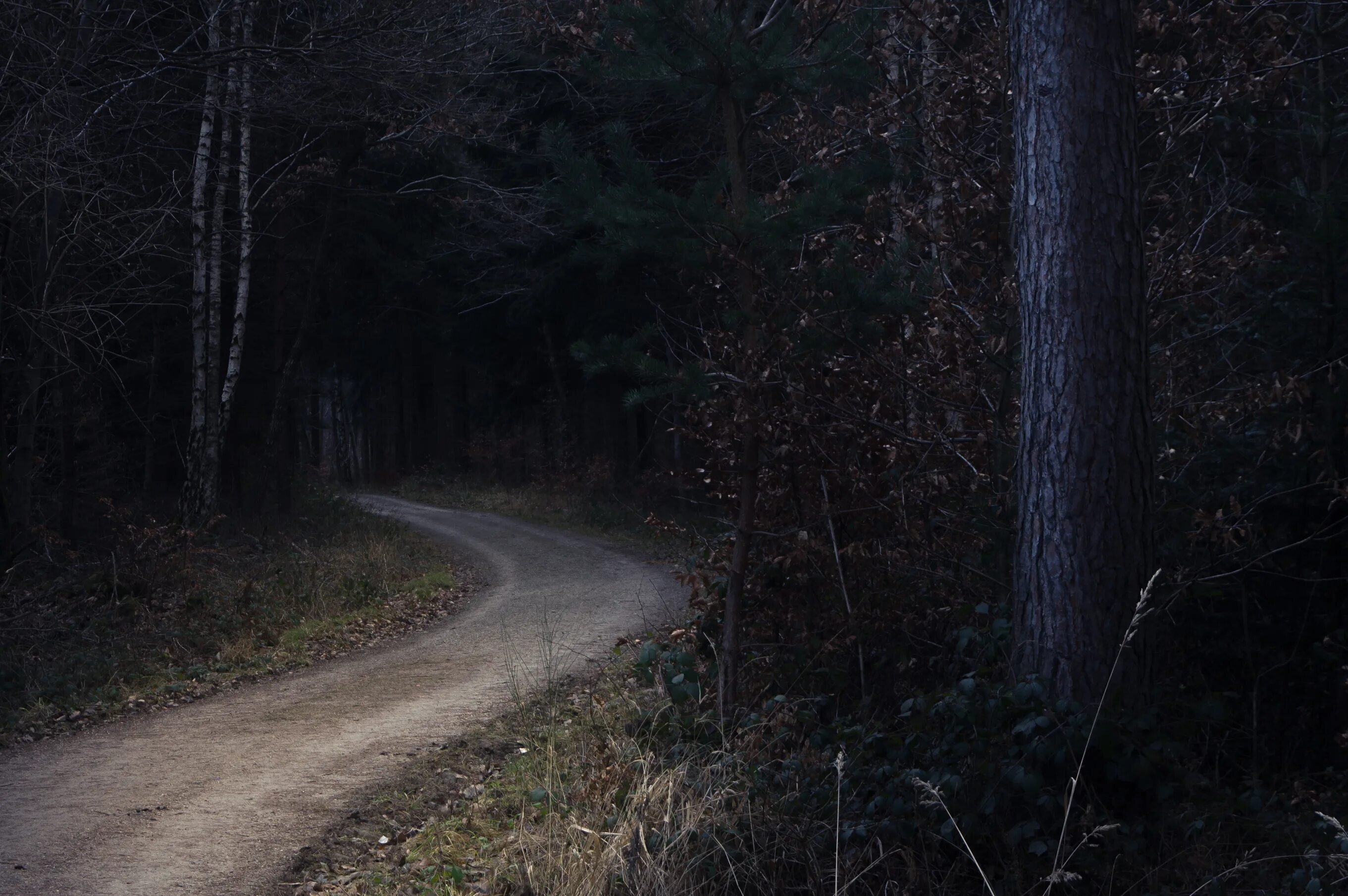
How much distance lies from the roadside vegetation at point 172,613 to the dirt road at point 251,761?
1.85ft

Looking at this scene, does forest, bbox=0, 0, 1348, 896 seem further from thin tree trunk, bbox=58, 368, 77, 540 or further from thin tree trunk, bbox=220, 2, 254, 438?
thin tree trunk, bbox=220, 2, 254, 438

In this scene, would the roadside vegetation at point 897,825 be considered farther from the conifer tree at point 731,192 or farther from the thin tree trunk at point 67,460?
the thin tree trunk at point 67,460

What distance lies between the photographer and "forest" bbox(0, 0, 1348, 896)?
16.6 ft

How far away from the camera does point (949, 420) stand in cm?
763

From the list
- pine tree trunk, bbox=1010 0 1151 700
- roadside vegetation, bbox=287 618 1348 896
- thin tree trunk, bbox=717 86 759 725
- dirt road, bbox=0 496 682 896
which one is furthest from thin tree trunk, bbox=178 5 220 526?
pine tree trunk, bbox=1010 0 1151 700

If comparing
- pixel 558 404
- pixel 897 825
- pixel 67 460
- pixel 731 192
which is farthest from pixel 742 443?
pixel 558 404

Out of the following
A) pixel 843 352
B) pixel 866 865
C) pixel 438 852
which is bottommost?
pixel 438 852

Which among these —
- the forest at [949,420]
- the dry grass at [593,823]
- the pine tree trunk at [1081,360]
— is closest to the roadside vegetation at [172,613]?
the forest at [949,420]

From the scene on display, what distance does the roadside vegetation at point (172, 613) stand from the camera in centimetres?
983

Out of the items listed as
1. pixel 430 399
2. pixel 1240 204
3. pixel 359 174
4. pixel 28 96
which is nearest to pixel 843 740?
pixel 1240 204

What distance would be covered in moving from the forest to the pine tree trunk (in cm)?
2

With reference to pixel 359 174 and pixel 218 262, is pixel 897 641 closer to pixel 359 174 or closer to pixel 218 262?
pixel 218 262

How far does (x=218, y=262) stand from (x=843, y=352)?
40.8 feet

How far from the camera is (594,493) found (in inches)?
1074
